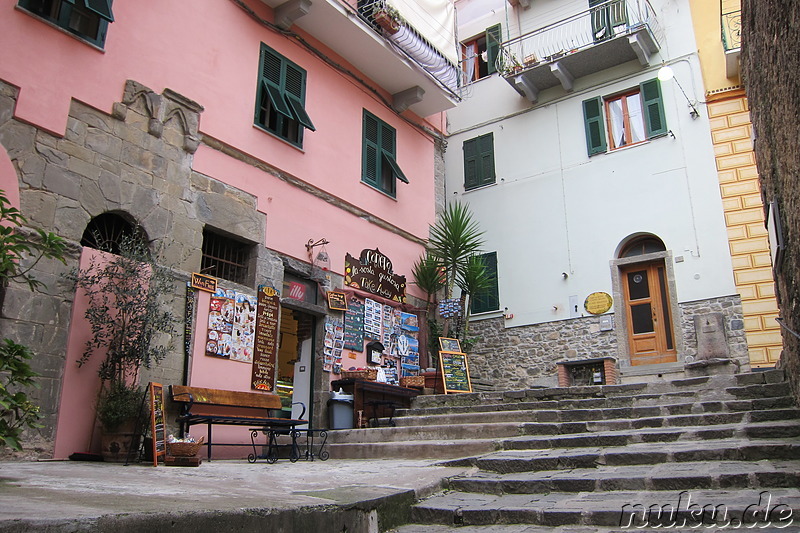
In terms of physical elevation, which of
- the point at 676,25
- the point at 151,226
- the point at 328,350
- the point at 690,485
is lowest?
the point at 690,485

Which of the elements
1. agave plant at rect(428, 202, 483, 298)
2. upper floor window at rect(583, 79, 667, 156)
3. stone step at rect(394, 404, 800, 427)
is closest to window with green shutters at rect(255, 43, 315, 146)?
agave plant at rect(428, 202, 483, 298)

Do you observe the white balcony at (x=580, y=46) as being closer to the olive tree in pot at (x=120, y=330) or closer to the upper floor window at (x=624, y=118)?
the upper floor window at (x=624, y=118)

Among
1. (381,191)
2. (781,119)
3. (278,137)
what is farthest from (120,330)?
(781,119)

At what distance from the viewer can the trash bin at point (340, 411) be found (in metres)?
9.47

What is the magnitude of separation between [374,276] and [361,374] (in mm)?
2172

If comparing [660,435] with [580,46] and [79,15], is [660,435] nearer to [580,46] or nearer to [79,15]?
[79,15]

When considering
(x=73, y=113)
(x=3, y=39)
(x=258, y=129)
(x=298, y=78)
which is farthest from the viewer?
(x=298, y=78)

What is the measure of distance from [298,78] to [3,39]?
4741 millimetres

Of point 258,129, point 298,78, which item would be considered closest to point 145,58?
point 258,129

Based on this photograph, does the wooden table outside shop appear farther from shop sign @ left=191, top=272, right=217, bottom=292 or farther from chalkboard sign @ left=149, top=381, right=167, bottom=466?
chalkboard sign @ left=149, top=381, right=167, bottom=466

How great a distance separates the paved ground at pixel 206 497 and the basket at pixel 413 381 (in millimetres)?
4293

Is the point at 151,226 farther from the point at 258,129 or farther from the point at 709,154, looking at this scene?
the point at 709,154

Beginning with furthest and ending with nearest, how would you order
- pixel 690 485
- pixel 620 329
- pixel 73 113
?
pixel 620 329
pixel 73 113
pixel 690 485

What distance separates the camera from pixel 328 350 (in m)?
10.1
